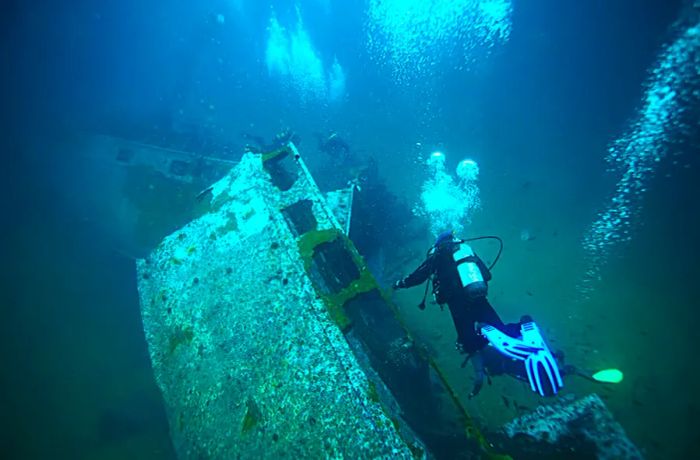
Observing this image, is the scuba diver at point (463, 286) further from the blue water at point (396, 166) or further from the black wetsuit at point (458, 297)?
the blue water at point (396, 166)

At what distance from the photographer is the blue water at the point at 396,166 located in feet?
18.4

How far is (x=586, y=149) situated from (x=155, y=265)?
1271 centimetres

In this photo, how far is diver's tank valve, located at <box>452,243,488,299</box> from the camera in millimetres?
3265

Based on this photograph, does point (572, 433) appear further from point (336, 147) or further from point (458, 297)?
point (336, 147)

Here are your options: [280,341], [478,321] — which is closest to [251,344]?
[280,341]

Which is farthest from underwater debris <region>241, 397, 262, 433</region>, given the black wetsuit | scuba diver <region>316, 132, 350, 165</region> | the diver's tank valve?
scuba diver <region>316, 132, 350, 165</region>

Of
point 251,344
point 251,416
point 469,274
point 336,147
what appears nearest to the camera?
point 251,416

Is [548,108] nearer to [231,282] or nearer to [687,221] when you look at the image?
[687,221]

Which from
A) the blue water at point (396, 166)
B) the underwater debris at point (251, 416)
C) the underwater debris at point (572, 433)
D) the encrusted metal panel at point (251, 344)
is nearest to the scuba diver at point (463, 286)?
the underwater debris at point (572, 433)

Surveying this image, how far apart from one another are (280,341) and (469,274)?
77.4 inches

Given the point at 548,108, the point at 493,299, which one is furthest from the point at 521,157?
the point at 493,299

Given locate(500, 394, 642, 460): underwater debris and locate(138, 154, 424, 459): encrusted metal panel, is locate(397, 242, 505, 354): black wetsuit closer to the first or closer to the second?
locate(500, 394, 642, 460): underwater debris

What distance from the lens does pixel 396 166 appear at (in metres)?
11.6

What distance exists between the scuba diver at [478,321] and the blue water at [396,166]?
2.09 metres
